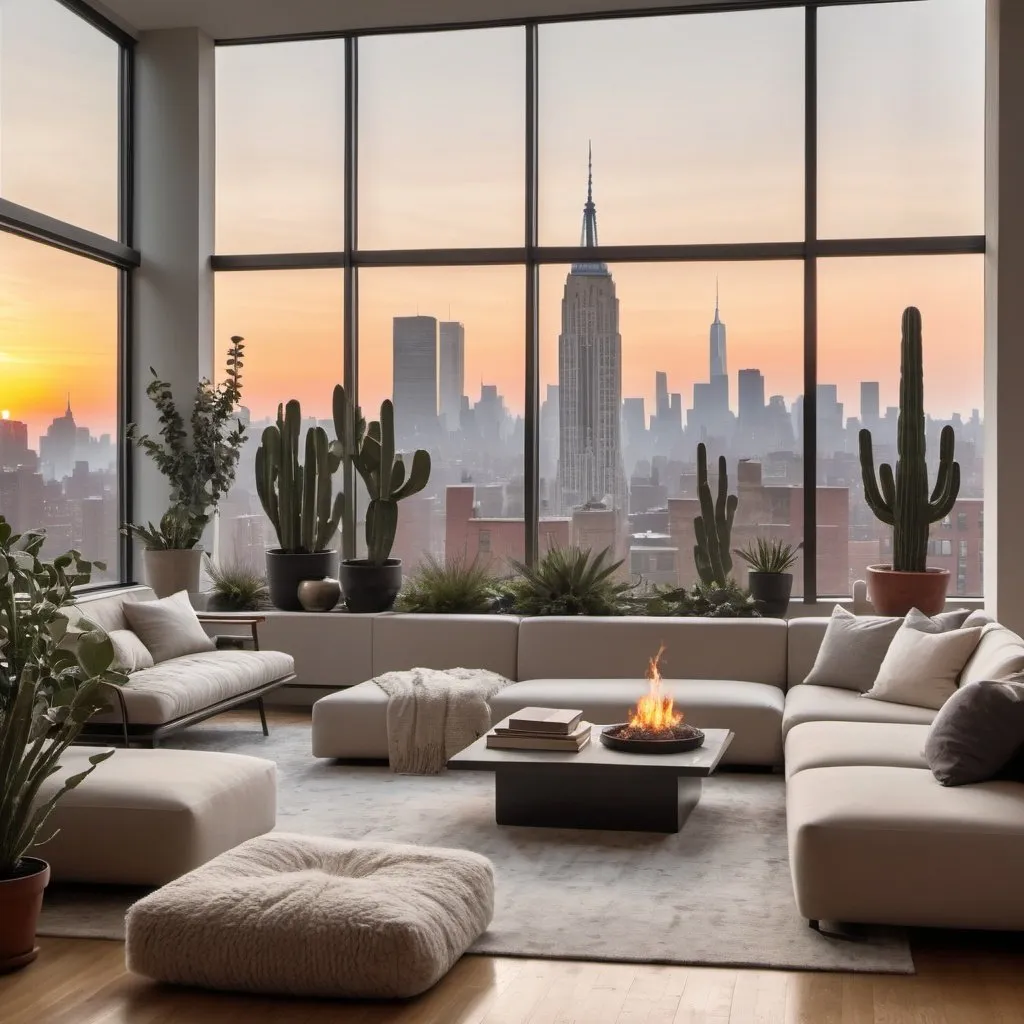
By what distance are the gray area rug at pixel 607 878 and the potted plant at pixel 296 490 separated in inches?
88.5

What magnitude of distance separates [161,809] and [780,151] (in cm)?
563

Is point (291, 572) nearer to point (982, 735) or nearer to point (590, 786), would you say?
point (590, 786)

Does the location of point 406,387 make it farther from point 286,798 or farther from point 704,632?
point 286,798

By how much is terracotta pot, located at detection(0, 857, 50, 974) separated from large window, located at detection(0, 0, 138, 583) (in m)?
3.93

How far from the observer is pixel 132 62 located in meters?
8.45

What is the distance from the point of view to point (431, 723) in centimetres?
598

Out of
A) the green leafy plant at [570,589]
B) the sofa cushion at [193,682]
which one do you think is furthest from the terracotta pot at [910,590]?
the sofa cushion at [193,682]

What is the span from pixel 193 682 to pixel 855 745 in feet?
9.80

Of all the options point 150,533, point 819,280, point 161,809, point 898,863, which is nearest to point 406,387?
point 150,533

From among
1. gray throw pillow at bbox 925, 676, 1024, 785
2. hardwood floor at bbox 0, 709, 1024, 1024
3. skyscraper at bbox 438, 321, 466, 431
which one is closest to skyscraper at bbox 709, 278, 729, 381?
skyscraper at bbox 438, 321, 466, 431

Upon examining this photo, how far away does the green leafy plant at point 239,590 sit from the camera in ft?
26.5

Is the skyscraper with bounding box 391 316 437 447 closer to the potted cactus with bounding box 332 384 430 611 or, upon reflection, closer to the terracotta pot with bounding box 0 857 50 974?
the potted cactus with bounding box 332 384 430 611

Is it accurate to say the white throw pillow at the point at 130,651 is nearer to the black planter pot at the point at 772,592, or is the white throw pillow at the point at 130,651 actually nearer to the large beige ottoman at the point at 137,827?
the large beige ottoman at the point at 137,827

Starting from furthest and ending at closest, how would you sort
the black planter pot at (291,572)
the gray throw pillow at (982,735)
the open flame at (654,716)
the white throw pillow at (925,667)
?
the black planter pot at (291,572) → the white throw pillow at (925,667) → the open flame at (654,716) → the gray throw pillow at (982,735)
